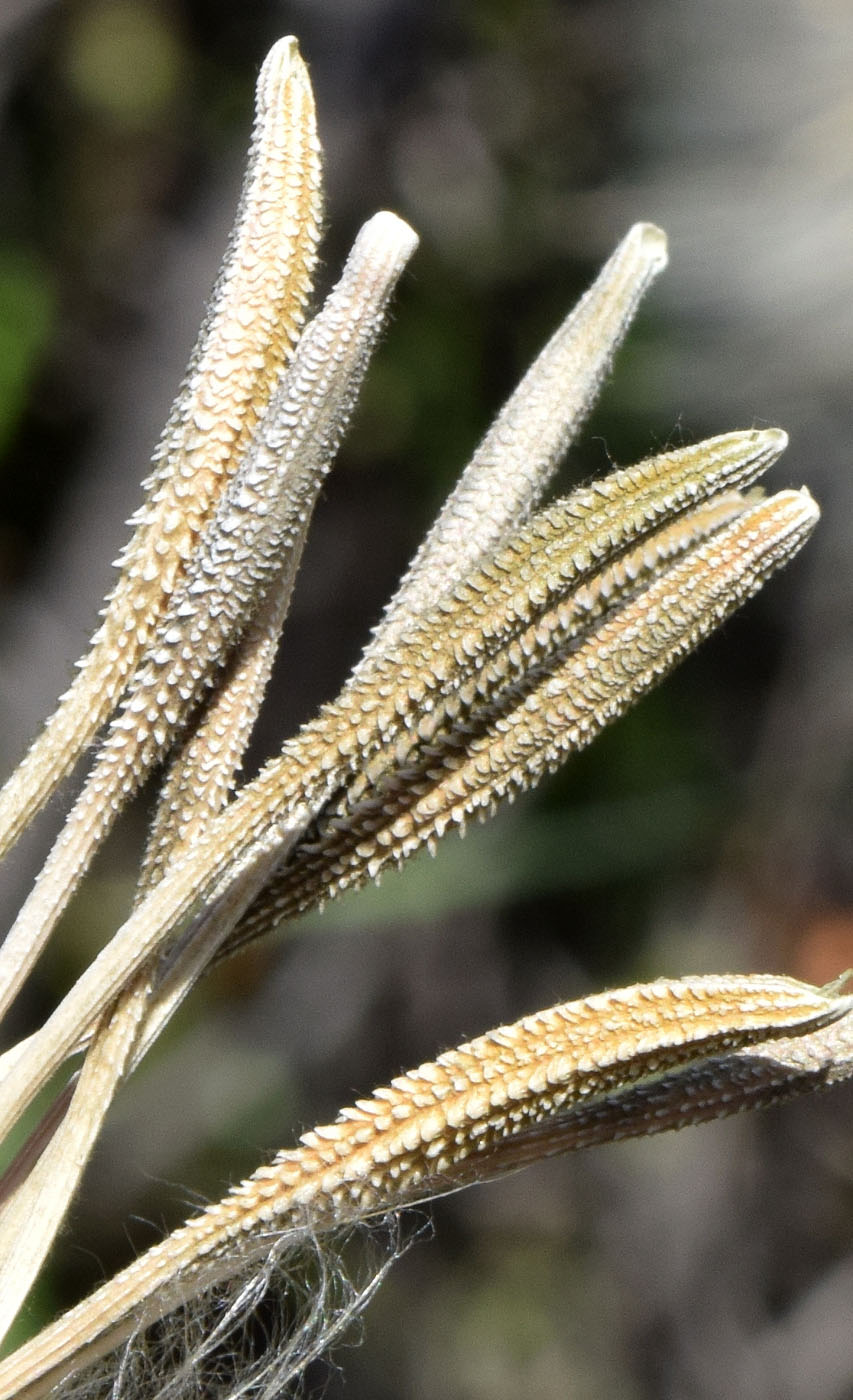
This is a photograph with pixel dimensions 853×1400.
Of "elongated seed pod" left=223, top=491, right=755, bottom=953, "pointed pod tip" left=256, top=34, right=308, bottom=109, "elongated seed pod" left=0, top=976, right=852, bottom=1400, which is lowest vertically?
"elongated seed pod" left=0, top=976, right=852, bottom=1400

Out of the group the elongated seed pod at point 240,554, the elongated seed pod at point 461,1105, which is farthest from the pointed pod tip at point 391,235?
the elongated seed pod at point 461,1105

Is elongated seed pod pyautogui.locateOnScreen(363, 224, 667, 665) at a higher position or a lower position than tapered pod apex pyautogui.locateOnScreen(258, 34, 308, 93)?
lower

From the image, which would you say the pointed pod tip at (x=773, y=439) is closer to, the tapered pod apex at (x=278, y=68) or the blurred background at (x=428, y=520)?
the tapered pod apex at (x=278, y=68)

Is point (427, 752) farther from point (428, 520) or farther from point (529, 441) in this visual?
point (428, 520)

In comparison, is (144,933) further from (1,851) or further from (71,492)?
(71,492)

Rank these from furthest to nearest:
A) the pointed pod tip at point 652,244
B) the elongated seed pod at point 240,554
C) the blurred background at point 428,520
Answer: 1. the blurred background at point 428,520
2. the pointed pod tip at point 652,244
3. the elongated seed pod at point 240,554

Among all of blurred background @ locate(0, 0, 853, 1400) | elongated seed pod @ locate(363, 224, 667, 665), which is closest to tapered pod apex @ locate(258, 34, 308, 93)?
elongated seed pod @ locate(363, 224, 667, 665)

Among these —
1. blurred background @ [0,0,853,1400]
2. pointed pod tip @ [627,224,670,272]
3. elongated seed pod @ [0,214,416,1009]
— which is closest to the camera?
elongated seed pod @ [0,214,416,1009]

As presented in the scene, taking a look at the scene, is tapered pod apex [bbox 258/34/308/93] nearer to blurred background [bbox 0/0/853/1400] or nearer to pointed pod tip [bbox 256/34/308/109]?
pointed pod tip [bbox 256/34/308/109]

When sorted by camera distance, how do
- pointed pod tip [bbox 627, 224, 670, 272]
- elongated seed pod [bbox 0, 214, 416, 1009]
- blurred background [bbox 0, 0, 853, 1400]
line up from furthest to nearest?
blurred background [bbox 0, 0, 853, 1400] → pointed pod tip [bbox 627, 224, 670, 272] → elongated seed pod [bbox 0, 214, 416, 1009]
